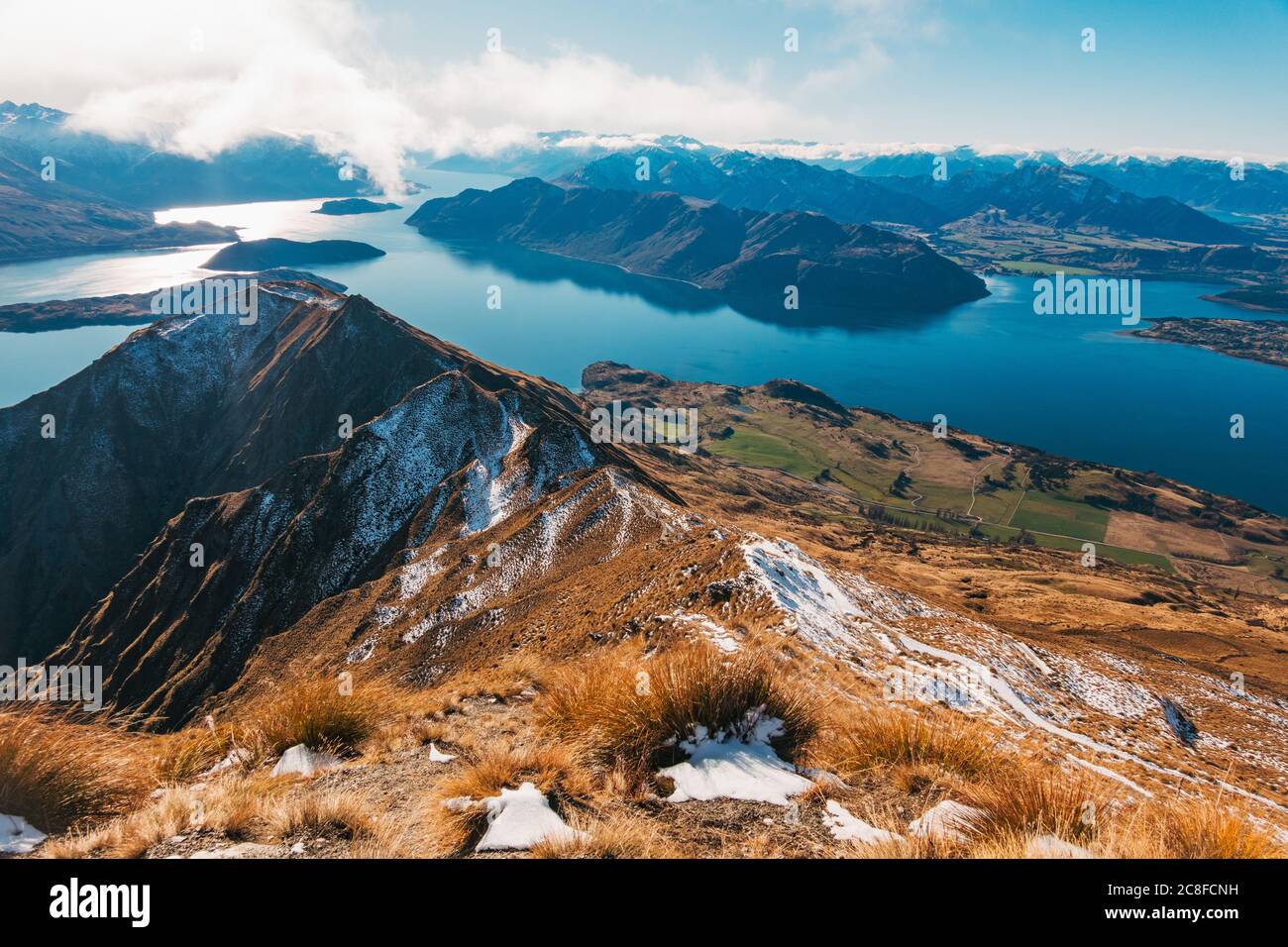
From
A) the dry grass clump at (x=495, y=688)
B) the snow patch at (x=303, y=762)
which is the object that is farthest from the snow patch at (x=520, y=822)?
the dry grass clump at (x=495, y=688)

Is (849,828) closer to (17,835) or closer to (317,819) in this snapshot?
(317,819)

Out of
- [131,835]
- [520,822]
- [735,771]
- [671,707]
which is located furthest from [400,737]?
[735,771]

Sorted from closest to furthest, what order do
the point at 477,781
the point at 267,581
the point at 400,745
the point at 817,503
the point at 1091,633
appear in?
the point at 477,781 < the point at 400,745 < the point at 1091,633 < the point at 267,581 < the point at 817,503

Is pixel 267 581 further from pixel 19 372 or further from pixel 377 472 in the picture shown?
pixel 19 372

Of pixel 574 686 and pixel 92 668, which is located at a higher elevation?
pixel 574 686

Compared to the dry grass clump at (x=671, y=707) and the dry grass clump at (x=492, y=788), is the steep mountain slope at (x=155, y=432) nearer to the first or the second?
the dry grass clump at (x=671, y=707)
